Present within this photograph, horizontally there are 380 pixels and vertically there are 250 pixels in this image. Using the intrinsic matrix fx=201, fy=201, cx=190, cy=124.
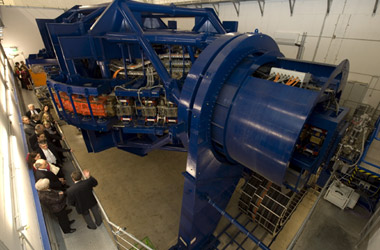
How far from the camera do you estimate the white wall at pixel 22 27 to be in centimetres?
1259

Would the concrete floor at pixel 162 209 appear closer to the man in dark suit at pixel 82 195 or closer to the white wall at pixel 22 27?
the man in dark suit at pixel 82 195

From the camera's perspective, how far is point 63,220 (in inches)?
144

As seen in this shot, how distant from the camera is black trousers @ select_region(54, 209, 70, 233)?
142 inches

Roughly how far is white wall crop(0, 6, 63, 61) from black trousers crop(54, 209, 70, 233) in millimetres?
14775

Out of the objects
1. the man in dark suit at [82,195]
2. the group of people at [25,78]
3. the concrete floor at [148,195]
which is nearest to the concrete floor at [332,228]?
the concrete floor at [148,195]

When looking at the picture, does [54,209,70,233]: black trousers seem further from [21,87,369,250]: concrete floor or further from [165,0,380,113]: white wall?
[165,0,380,113]: white wall

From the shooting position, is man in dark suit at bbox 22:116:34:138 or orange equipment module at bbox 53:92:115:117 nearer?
orange equipment module at bbox 53:92:115:117

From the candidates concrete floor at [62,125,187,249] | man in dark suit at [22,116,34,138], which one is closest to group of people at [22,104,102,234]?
concrete floor at [62,125,187,249]

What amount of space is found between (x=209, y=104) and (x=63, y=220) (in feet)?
11.2

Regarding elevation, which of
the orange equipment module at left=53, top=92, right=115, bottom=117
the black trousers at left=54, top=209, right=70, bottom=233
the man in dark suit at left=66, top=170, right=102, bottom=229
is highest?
the orange equipment module at left=53, top=92, right=115, bottom=117

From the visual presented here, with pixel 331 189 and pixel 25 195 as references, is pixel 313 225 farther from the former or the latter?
pixel 25 195

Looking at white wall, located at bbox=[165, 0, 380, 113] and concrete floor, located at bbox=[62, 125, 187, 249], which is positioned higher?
white wall, located at bbox=[165, 0, 380, 113]

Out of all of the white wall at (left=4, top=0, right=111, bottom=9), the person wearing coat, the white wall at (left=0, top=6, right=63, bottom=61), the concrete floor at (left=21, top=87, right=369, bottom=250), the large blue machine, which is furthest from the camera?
the white wall at (left=4, top=0, right=111, bottom=9)

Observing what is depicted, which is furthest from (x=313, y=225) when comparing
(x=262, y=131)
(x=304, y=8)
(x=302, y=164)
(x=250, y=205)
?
(x=304, y=8)
